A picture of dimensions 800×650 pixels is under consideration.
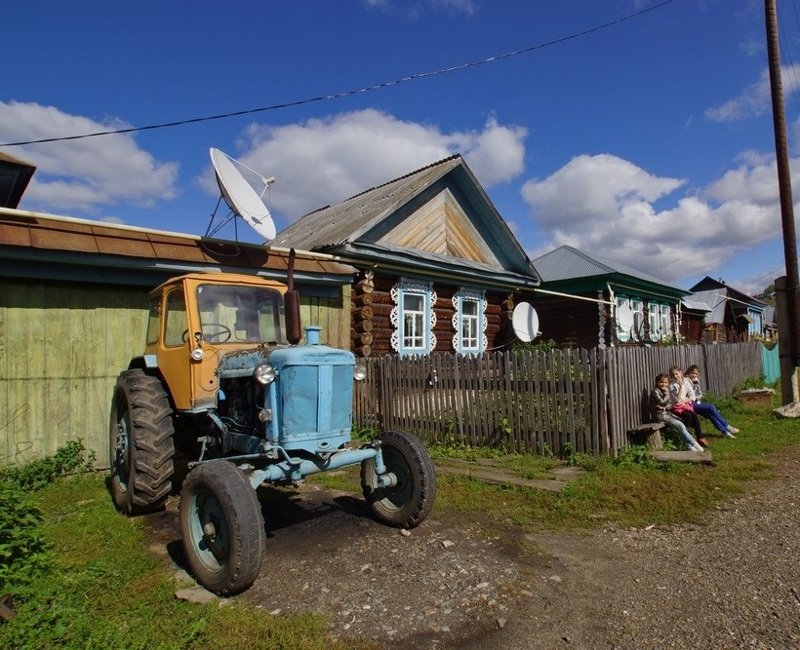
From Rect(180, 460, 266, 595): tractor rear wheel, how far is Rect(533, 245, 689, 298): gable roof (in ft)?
55.4

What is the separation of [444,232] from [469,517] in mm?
9083

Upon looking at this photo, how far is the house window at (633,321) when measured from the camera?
18169 mm

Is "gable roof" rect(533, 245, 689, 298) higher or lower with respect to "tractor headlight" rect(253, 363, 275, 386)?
higher

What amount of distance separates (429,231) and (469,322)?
257cm

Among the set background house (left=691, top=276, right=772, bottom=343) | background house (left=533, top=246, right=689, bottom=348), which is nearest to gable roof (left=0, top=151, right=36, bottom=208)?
background house (left=533, top=246, right=689, bottom=348)

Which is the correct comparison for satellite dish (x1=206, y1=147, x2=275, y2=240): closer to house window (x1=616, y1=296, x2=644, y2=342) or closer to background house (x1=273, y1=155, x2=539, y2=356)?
background house (x1=273, y1=155, x2=539, y2=356)

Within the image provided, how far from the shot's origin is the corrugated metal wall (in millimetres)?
6402

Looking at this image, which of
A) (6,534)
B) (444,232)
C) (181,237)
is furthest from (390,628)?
(444,232)

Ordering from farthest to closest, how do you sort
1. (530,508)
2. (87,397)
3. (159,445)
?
(87,397) → (530,508) → (159,445)

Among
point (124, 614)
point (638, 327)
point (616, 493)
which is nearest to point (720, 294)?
point (638, 327)

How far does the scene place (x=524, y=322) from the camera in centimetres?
1332

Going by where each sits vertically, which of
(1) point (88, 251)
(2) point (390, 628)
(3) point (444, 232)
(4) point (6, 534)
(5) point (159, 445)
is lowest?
(2) point (390, 628)

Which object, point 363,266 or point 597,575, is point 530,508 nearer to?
point 597,575

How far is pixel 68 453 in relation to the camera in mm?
6648
